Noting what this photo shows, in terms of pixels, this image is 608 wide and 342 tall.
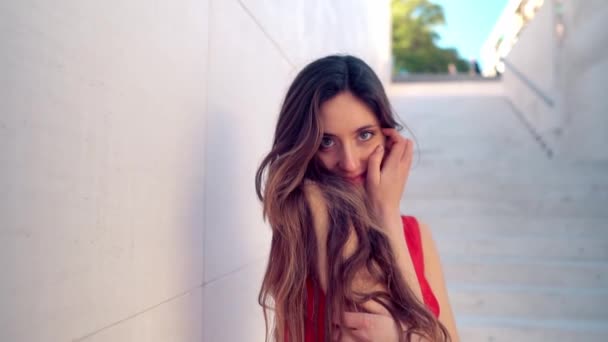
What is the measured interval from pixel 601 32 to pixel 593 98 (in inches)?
30.2

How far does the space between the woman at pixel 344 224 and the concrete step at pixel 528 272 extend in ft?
6.63

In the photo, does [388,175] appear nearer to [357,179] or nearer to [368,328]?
[357,179]

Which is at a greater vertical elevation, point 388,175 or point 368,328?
point 388,175

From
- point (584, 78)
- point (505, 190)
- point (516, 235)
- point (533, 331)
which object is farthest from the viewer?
point (584, 78)

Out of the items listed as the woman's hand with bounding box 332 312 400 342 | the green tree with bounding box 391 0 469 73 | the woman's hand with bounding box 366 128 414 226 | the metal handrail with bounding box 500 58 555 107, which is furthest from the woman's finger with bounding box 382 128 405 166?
the green tree with bounding box 391 0 469 73

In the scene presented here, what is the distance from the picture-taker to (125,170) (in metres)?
0.69

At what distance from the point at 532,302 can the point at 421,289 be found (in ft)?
6.63

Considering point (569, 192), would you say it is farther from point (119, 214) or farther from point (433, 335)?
point (119, 214)

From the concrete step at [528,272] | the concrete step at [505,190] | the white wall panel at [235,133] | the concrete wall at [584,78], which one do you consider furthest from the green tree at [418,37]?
the white wall panel at [235,133]

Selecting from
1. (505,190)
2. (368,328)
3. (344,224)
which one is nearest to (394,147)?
(344,224)

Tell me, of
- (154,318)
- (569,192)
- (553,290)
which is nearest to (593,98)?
(569,192)

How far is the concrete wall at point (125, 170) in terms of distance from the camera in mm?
499

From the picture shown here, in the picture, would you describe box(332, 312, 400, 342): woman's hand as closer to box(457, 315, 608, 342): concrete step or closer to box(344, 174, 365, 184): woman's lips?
box(344, 174, 365, 184): woman's lips

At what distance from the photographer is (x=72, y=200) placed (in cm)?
57
